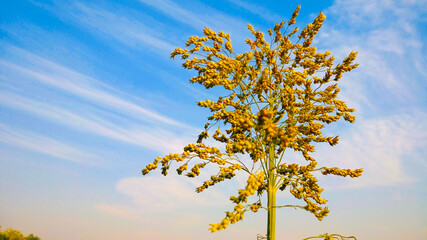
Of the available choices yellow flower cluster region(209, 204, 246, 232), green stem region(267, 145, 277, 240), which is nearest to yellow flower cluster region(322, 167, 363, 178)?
green stem region(267, 145, 277, 240)

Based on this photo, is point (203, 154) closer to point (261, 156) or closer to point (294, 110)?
point (261, 156)

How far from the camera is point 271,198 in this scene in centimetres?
953

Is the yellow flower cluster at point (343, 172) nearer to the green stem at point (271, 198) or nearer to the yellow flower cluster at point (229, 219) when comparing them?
the green stem at point (271, 198)

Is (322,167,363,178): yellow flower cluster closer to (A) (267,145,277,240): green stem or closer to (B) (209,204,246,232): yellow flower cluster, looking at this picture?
(A) (267,145,277,240): green stem

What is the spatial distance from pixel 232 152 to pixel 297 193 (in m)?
2.26

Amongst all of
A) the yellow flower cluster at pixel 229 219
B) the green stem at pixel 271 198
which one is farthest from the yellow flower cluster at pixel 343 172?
the yellow flower cluster at pixel 229 219

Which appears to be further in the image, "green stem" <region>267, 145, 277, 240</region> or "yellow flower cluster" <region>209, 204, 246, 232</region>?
"green stem" <region>267, 145, 277, 240</region>


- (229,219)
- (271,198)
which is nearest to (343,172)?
(271,198)

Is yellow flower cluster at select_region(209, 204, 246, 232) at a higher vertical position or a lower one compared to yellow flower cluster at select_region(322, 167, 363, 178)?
lower

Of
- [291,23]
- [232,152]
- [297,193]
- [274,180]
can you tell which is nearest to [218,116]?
[232,152]

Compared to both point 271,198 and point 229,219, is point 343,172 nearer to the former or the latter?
point 271,198

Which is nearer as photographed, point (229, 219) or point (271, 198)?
point (229, 219)

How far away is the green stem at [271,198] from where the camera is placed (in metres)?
9.22

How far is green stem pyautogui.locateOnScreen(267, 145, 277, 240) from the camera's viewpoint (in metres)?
9.22
